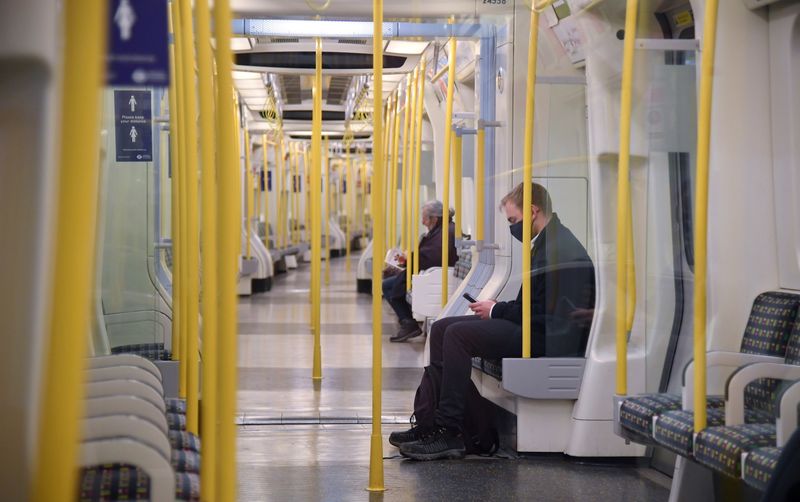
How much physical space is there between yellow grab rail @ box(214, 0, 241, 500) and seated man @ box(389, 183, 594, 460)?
12.1ft

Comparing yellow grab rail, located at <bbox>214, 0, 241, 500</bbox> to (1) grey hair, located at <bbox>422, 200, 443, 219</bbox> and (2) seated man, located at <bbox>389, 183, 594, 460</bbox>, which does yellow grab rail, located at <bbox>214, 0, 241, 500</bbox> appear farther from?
(1) grey hair, located at <bbox>422, 200, 443, 219</bbox>

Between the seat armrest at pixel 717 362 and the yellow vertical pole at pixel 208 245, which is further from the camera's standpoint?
the seat armrest at pixel 717 362

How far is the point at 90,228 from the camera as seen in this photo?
4.87 feet

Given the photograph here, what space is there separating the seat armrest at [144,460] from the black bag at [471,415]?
11.3ft

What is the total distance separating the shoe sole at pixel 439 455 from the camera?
5.80 m

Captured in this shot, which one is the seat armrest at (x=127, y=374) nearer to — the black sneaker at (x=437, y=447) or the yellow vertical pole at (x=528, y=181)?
the black sneaker at (x=437, y=447)

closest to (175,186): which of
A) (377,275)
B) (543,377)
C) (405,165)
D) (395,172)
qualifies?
(377,275)

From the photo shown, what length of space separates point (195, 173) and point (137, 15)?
5.00 feet

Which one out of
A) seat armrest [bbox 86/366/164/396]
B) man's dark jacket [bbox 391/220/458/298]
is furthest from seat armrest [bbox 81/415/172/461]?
man's dark jacket [bbox 391/220/458/298]

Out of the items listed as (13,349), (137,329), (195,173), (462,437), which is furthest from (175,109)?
(462,437)

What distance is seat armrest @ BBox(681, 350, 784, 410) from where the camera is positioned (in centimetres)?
403

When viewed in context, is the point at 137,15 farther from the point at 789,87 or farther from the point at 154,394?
the point at 789,87

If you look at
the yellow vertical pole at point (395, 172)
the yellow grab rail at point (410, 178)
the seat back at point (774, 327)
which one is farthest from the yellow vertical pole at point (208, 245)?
the yellow vertical pole at point (395, 172)

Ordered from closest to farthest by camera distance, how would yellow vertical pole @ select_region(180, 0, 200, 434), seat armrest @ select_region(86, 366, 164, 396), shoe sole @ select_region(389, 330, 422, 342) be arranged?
yellow vertical pole @ select_region(180, 0, 200, 434) → seat armrest @ select_region(86, 366, 164, 396) → shoe sole @ select_region(389, 330, 422, 342)
